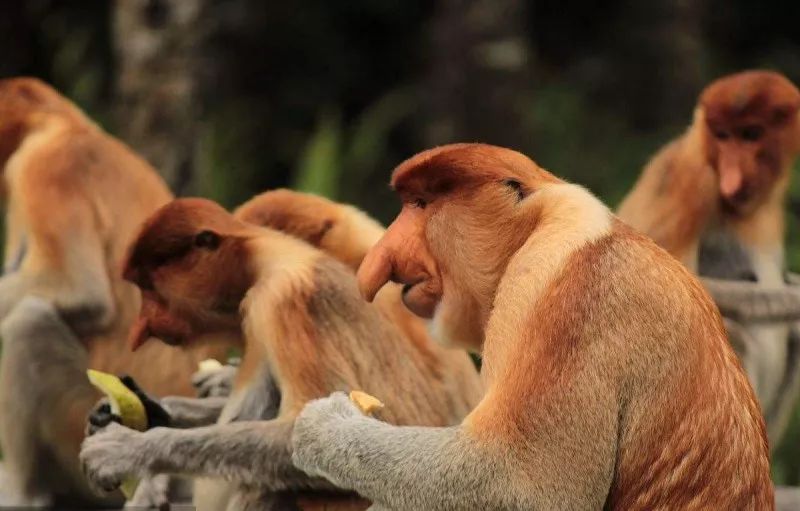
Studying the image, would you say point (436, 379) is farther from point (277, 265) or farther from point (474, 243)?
point (474, 243)

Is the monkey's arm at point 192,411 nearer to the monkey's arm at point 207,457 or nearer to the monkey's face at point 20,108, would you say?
the monkey's arm at point 207,457

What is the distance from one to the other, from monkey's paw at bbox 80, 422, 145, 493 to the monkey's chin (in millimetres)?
1086

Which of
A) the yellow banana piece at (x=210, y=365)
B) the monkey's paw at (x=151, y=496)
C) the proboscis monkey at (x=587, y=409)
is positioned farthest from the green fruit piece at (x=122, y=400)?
the proboscis monkey at (x=587, y=409)

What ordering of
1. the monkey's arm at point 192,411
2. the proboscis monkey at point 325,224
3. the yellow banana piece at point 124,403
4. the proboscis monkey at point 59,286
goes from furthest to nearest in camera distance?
1. the proboscis monkey at point 59,286
2. the proboscis monkey at point 325,224
3. the monkey's arm at point 192,411
4. the yellow banana piece at point 124,403

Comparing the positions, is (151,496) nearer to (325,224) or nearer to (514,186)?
(325,224)

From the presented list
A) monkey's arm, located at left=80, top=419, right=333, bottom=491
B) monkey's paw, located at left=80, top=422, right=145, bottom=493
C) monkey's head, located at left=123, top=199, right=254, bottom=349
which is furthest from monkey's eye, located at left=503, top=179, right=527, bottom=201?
monkey's paw, located at left=80, top=422, right=145, bottom=493

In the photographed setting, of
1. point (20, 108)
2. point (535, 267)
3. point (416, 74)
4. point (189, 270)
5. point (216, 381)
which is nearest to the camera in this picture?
point (535, 267)

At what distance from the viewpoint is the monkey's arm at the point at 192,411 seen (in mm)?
4566

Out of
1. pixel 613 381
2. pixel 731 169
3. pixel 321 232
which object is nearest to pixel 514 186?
pixel 613 381

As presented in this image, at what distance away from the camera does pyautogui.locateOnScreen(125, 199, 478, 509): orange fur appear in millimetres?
3984

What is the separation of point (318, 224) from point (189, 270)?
64 centimetres

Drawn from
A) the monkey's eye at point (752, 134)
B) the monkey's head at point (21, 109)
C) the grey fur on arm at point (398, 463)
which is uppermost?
the grey fur on arm at point (398, 463)

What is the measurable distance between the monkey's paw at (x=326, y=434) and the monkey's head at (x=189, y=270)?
1.06 meters

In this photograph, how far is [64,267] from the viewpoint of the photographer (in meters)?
6.03
